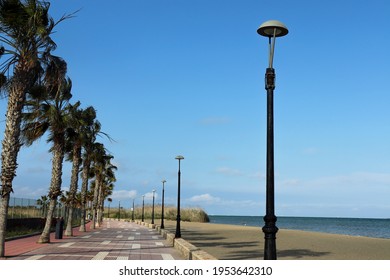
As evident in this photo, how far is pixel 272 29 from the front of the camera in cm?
1116

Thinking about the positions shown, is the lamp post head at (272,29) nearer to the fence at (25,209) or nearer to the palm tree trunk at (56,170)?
the palm tree trunk at (56,170)

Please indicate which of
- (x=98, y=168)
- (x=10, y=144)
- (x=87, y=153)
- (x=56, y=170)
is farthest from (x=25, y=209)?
(x=10, y=144)

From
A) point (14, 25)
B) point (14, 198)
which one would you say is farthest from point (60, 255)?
point (14, 198)

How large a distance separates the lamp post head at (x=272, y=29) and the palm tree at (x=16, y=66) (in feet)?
35.8

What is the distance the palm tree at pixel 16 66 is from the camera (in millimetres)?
17812

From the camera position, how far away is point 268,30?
36.8ft

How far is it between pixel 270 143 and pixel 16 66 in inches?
490

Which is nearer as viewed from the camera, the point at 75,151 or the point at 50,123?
the point at 50,123

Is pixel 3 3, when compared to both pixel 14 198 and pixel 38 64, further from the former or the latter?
pixel 14 198

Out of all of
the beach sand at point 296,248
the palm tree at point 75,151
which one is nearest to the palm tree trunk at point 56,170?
the palm tree at point 75,151

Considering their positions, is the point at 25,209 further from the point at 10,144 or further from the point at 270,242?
the point at 270,242

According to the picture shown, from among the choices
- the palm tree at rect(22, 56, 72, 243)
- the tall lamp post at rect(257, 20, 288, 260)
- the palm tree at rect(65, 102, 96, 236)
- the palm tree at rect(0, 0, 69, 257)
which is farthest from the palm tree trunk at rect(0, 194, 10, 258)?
the palm tree at rect(65, 102, 96, 236)
